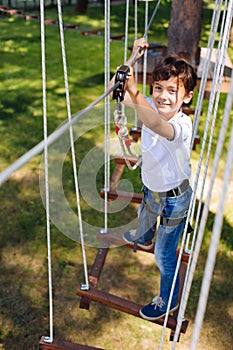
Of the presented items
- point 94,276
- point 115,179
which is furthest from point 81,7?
point 94,276

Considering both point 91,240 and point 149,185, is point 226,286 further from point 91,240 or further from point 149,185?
point 149,185

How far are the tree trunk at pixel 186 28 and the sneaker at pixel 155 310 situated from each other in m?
2.72

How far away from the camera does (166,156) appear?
171cm

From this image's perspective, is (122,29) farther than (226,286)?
Yes

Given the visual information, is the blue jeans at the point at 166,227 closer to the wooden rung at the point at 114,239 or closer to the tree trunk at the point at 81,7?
the wooden rung at the point at 114,239

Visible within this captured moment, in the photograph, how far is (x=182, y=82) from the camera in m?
1.65

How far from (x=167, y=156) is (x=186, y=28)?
295 centimetres

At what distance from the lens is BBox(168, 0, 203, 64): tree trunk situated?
165 inches

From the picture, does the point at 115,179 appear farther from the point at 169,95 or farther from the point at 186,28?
the point at 186,28

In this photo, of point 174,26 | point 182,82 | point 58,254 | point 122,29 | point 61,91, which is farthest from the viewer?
point 122,29

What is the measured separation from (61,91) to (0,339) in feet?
12.4

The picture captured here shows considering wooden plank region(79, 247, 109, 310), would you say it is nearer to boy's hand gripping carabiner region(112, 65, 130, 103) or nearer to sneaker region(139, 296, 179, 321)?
sneaker region(139, 296, 179, 321)

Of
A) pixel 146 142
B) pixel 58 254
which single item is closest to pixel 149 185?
pixel 146 142

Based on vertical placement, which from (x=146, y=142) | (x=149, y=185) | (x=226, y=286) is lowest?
(x=226, y=286)
